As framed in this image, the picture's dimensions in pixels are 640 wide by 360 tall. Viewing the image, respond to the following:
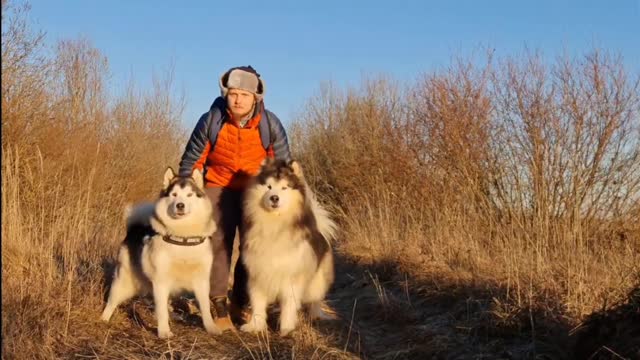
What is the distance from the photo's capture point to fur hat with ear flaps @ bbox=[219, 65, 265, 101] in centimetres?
465

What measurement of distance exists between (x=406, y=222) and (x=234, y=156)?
170 inches

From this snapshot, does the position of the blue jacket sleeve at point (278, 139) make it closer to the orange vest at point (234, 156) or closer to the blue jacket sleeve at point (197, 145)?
the orange vest at point (234, 156)

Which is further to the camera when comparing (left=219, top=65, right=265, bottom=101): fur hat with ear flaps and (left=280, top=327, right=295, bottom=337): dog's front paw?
(left=219, top=65, right=265, bottom=101): fur hat with ear flaps

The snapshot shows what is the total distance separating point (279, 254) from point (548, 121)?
4473mm

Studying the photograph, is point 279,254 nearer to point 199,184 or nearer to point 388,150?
point 199,184

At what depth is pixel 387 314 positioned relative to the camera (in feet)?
16.1

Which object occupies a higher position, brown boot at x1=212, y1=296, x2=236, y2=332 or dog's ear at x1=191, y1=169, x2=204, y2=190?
dog's ear at x1=191, y1=169, x2=204, y2=190

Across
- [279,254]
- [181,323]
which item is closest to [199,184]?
[279,254]

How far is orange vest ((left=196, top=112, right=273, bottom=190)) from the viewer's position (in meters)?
4.77

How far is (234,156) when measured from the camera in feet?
15.9

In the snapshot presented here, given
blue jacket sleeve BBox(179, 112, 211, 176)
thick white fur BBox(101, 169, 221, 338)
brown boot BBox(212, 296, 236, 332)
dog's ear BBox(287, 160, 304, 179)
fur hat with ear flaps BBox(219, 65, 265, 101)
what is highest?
fur hat with ear flaps BBox(219, 65, 265, 101)

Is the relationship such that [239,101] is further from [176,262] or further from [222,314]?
[222,314]

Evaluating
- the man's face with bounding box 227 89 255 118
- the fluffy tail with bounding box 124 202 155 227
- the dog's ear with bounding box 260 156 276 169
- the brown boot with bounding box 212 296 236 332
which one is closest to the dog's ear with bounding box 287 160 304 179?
the dog's ear with bounding box 260 156 276 169

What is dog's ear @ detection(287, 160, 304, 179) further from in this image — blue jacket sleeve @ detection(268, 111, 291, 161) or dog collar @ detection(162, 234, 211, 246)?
dog collar @ detection(162, 234, 211, 246)
